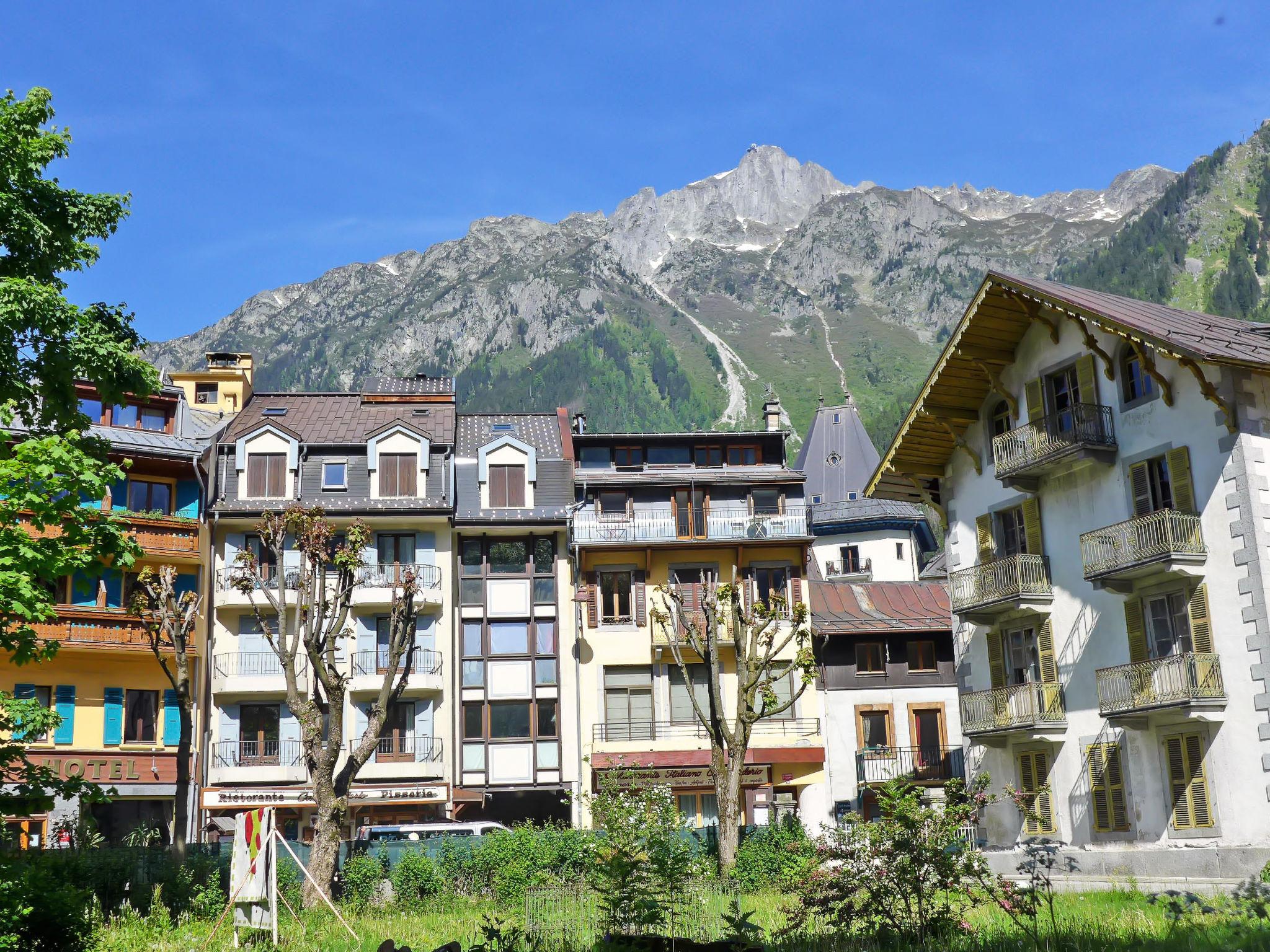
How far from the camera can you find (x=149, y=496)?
4766 centimetres

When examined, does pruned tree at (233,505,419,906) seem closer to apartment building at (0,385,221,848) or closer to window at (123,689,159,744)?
apartment building at (0,385,221,848)

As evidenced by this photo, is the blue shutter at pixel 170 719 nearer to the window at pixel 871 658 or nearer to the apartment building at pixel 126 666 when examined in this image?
the apartment building at pixel 126 666

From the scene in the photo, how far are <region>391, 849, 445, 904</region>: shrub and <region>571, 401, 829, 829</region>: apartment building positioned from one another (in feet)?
58.8

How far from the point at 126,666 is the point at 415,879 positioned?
20.0m

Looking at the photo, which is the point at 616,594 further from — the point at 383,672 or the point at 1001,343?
the point at 1001,343

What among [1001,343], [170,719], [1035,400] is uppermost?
[1001,343]

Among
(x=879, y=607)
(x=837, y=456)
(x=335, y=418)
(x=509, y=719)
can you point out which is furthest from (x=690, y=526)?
(x=837, y=456)

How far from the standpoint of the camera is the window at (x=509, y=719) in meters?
48.9

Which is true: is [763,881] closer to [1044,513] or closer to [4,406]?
[1044,513]

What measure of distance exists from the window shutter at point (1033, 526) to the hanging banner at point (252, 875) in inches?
859

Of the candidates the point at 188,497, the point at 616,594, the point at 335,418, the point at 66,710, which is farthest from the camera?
the point at 335,418

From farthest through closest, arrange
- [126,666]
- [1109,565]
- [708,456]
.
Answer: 1. [708,456]
2. [126,666]
3. [1109,565]

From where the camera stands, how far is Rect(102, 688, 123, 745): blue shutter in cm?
4488

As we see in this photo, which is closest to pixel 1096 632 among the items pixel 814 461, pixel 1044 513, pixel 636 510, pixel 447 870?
pixel 1044 513
